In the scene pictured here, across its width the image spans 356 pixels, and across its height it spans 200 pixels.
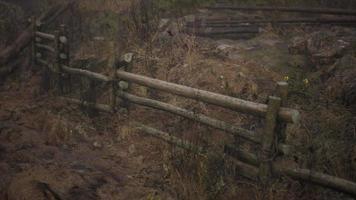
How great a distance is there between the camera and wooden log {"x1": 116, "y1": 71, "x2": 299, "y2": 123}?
4.38 meters

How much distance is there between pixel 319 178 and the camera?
424cm

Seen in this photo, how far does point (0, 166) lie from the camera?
521cm

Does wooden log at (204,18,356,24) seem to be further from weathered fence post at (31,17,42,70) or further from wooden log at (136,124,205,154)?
wooden log at (136,124,205,154)

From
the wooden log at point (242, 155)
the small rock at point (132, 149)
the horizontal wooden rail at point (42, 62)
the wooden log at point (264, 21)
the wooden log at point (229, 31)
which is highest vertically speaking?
the wooden log at point (264, 21)

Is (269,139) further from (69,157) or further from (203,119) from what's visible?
(69,157)

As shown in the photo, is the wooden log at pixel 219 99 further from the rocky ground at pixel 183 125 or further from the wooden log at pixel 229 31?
the wooden log at pixel 229 31

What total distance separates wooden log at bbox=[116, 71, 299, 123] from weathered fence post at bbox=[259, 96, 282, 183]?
0.09 m

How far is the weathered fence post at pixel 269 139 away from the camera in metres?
4.44

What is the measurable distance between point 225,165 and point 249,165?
0.32m

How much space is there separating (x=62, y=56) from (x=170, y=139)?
3481 millimetres

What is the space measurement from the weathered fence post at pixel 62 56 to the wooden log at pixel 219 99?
1994 mm

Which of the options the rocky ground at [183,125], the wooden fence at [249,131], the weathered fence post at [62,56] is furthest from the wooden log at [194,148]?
the weathered fence post at [62,56]

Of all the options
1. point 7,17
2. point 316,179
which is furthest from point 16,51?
point 316,179

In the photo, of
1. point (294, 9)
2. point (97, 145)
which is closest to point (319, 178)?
point (97, 145)
